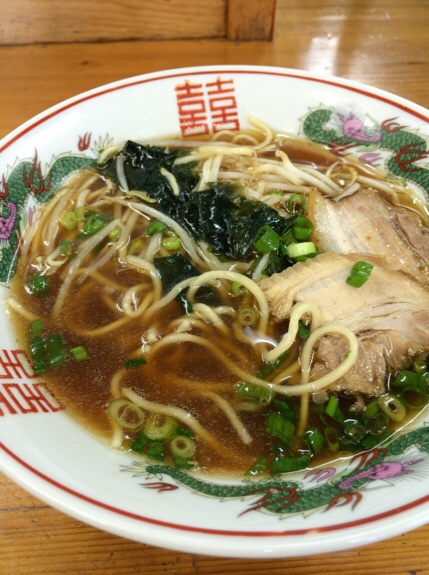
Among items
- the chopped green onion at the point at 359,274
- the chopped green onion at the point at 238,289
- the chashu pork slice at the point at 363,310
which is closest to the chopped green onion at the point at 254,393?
the chashu pork slice at the point at 363,310

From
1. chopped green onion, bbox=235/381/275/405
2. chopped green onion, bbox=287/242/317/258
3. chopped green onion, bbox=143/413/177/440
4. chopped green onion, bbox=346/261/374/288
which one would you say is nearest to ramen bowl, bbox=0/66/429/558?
chopped green onion, bbox=143/413/177/440

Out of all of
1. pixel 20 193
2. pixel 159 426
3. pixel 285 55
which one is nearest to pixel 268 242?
pixel 159 426

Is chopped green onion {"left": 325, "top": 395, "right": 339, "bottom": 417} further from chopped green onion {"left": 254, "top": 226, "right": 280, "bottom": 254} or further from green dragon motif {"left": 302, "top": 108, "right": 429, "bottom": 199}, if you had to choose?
green dragon motif {"left": 302, "top": 108, "right": 429, "bottom": 199}

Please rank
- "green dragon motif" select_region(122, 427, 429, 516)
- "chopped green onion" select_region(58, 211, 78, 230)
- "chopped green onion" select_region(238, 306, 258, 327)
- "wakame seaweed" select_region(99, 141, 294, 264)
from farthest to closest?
"chopped green onion" select_region(58, 211, 78, 230) → "wakame seaweed" select_region(99, 141, 294, 264) → "chopped green onion" select_region(238, 306, 258, 327) → "green dragon motif" select_region(122, 427, 429, 516)

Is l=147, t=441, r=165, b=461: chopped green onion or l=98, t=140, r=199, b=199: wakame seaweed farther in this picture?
l=98, t=140, r=199, b=199: wakame seaweed

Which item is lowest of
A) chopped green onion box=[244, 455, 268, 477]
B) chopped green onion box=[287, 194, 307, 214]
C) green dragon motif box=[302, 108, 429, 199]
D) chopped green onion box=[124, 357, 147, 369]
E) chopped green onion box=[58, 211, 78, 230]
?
chopped green onion box=[244, 455, 268, 477]

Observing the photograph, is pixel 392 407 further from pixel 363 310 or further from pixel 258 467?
pixel 258 467
